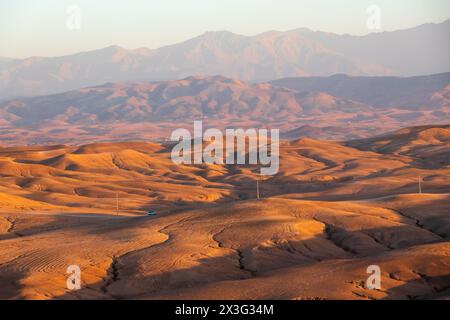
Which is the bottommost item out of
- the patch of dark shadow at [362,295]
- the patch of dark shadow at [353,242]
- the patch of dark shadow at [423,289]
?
the patch of dark shadow at [353,242]

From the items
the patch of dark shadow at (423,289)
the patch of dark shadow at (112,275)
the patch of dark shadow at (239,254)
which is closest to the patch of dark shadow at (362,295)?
the patch of dark shadow at (423,289)

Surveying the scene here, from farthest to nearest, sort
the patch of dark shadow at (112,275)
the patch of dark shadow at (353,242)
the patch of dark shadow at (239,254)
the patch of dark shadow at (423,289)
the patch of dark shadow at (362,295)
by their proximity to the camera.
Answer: the patch of dark shadow at (353,242), the patch of dark shadow at (239,254), the patch of dark shadow at (112,275), the patch of dark shadow at (423,289), the patch of dark shadow at (362,295)

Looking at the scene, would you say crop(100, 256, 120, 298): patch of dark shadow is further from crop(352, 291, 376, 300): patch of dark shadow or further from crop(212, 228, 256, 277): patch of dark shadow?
crop(352, 291, 376, 300): patch of dark shadow

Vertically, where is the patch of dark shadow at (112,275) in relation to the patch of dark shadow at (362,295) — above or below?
below

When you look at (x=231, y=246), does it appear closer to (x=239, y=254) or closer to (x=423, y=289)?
(x=239, y=254)

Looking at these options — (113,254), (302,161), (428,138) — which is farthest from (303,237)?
(428,138)

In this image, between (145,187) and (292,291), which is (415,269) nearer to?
(292,291)

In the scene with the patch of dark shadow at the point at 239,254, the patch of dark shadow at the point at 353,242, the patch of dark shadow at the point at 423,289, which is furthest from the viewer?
the patch of dark shadow at the point at 353,242

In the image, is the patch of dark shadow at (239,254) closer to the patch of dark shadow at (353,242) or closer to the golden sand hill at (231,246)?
the golden sand hill at (231,246)

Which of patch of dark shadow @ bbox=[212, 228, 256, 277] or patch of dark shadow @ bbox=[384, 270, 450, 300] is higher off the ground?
patch of dark shadow @ bbox=[384, 270, 450, 300]

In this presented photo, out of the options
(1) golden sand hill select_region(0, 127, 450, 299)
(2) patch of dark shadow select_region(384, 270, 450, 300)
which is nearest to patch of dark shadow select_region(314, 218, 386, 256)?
(1) golden sand hill select_region(0, 127, 450, 299)
